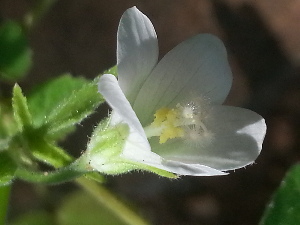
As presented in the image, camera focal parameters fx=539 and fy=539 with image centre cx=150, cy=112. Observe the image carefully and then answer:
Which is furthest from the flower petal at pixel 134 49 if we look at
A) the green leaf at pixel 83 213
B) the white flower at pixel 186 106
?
the green leaf at pixel 83 213

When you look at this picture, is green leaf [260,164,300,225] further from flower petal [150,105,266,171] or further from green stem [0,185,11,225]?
green stem [0,185,11,225]

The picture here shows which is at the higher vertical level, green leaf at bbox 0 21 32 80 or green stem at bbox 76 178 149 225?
green leaf at bbox 0 21 32 80

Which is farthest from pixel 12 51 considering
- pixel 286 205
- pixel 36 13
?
pixel 286 205

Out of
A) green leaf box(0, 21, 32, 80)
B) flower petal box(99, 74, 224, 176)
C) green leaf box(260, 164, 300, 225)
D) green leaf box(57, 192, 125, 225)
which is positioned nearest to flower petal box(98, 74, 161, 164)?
flower petal box(99, 74, 224, 176)

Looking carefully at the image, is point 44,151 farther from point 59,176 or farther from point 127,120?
point 127,120

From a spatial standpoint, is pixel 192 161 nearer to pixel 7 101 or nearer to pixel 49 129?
pixel 49 129

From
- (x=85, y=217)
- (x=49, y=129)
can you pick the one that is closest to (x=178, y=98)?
(x=49, y=129)

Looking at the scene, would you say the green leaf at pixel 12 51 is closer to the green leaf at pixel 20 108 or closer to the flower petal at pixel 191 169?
the green leaf at pixel 20 108
